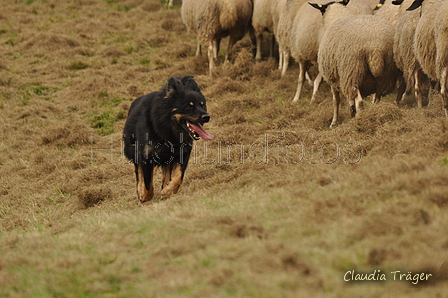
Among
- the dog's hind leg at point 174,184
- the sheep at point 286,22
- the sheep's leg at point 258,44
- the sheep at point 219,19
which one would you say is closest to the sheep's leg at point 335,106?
the sheep at point 286,22

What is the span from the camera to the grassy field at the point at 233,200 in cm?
298

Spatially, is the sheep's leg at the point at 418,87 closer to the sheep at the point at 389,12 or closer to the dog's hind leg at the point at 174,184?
the sheep at the point at 389,12

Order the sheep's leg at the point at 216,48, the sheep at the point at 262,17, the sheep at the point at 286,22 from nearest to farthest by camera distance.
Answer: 1. the sheep at the point at 286,22
2. the sheep at the point at 262,17
3. the sheep's leg at the point at 216,48

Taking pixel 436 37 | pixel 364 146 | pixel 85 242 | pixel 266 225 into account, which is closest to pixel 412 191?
pixel 266 225

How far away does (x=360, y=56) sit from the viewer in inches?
297

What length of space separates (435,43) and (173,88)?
3845mm

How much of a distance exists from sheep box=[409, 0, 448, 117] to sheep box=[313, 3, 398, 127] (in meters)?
0.60

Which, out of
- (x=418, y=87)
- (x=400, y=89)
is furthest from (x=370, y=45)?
(x=400, y=89)

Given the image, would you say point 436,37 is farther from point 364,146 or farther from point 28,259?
point 28,259

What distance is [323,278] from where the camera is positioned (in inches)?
111

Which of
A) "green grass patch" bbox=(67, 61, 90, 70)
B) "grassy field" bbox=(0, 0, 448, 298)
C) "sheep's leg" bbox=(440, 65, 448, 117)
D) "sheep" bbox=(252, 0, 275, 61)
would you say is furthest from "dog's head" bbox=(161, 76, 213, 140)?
"green grass patch" bbox=(67, 61, 90, 70)

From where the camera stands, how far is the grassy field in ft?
9.78

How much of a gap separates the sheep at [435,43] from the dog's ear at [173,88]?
3.59 meters

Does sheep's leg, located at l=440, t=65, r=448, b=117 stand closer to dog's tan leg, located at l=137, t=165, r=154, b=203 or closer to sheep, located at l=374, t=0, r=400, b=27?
sheep, located at l=374, t=0, r=400, b=27
